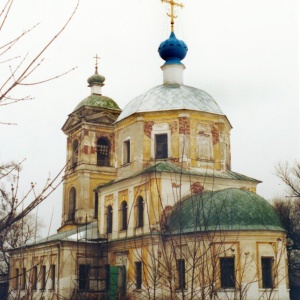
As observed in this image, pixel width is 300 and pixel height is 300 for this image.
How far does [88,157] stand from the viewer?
28422 mm

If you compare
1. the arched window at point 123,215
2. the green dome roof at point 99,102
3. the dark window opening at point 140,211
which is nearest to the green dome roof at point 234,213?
the dark window opening at point 140,211

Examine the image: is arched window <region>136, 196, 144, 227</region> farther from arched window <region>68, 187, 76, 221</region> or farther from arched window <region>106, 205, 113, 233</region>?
arched window <region>68, 187, 76, 221</region>

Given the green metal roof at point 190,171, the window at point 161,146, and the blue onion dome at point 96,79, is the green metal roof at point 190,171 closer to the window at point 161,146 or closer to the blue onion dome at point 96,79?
the window at point 161,146

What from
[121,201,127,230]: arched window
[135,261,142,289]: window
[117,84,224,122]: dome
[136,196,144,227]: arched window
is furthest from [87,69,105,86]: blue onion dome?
[135,261,142,289]: window

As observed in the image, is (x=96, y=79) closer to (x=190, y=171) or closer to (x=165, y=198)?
(x=190, y=171)

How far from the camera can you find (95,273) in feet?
70.4

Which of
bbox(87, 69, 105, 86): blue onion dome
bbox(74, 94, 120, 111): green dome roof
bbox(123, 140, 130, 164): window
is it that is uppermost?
bbox(87, 69, 105, 86): blue onion dome

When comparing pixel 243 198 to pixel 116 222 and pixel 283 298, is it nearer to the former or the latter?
pixel 283 298

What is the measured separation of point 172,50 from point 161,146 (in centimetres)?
523

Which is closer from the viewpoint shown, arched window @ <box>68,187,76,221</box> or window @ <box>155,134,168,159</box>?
window @ <box>155,134,168,159</box>

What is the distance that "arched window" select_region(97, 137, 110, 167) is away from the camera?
28953 mm

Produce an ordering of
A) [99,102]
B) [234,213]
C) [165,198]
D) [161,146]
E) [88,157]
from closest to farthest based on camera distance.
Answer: [234,213], [165,198], [161,146], [88,157], [99,102]

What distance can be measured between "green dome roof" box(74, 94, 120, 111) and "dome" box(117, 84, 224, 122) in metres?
7.81

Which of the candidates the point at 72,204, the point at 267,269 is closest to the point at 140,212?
the point at 267,269
